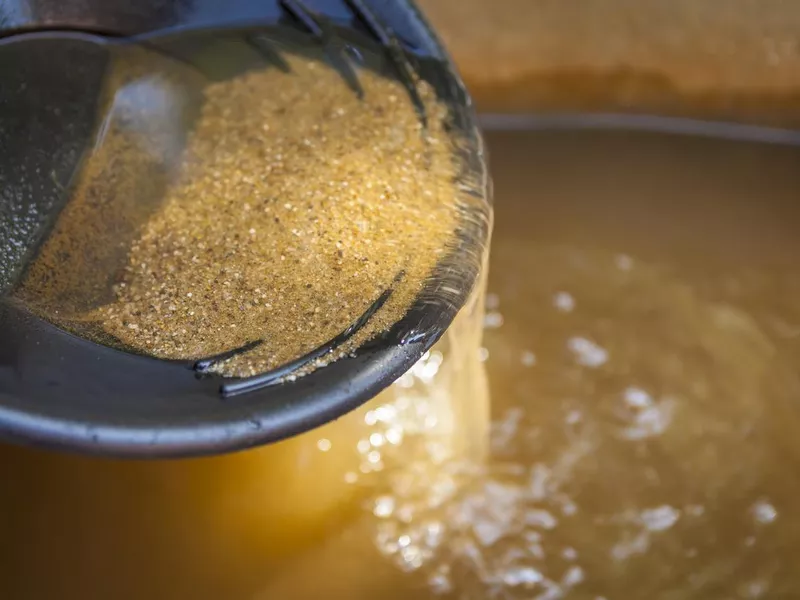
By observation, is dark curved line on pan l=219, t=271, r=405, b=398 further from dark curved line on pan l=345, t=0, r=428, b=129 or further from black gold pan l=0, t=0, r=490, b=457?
dark curved line on pan l=345, t=0, r=428, b=129

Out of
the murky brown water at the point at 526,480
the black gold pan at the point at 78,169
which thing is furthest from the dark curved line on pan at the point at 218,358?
the murky brown water at the point at 526,480

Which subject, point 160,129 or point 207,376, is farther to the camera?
point 160,129

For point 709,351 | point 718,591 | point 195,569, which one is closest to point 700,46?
point 709,351

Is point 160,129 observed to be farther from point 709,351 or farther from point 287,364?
point 709,351

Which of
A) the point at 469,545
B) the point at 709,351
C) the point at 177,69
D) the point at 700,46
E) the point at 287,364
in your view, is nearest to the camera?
the point at 287,364

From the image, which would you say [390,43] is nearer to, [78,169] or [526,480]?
[78,169]

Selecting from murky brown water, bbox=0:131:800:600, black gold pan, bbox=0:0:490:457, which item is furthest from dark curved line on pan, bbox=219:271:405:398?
murky brown water, bbox=0:131:800:600
